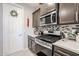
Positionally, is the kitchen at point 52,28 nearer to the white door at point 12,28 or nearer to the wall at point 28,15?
the wall at point 28,15

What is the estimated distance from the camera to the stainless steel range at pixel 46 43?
4.61ft

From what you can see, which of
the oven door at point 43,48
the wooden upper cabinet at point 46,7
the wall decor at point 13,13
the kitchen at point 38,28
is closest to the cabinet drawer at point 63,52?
the kitchen at point 38,28

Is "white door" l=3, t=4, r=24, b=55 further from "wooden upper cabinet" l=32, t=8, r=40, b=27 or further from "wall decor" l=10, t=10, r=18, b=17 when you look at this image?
"wooden upper cabinet" l=32, t=8, r=40, b=27

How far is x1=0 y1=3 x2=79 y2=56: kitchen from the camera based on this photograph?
4.59 feet

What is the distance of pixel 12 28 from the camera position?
4.75ft

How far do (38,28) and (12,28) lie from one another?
447 millimetres

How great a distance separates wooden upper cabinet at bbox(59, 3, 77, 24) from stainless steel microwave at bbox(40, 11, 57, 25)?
11cm

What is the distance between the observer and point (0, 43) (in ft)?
4.67

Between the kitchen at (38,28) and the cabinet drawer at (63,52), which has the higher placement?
the kitchen at (38,28)

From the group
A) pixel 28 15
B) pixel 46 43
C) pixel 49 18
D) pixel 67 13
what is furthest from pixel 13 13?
pixel 67 13

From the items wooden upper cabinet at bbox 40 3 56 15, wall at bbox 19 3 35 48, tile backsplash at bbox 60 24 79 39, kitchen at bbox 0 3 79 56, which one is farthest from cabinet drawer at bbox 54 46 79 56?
wooden upper cabinet at bbox 40 3 56 15

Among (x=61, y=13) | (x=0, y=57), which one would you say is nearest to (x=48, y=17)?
(x=61, y=13)

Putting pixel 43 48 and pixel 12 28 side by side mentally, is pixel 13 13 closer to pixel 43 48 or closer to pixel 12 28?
pixel 12 28

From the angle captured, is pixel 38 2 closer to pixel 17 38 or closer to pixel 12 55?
pixel 17 38
